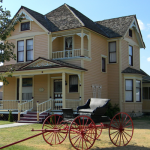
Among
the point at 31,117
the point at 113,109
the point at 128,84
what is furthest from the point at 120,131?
the point at 128,84

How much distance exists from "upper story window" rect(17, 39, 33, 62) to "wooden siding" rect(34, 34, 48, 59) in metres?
0.61

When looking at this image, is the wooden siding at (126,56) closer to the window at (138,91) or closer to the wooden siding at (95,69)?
the wooden siding at (95,69)

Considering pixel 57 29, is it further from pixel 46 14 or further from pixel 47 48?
pixel 46 14

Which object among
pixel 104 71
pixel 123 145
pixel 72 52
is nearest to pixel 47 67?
pixel 72 52

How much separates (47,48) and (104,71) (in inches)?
224

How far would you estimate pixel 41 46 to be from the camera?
20688mm

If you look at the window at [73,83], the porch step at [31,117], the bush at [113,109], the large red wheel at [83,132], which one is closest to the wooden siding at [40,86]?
the window at [73,83]

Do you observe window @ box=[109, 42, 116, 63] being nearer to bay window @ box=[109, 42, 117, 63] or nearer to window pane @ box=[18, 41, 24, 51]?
bay window @ box=[109, 42, 117, 63]

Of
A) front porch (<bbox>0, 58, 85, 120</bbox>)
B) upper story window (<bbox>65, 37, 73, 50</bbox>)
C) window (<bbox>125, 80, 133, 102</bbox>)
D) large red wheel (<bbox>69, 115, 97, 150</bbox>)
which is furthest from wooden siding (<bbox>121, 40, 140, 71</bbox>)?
large red wheel (<bbox>69, 115, 97, 150</bbox>)

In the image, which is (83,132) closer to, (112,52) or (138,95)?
(112,52)

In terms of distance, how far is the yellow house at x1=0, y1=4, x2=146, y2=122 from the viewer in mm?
19141

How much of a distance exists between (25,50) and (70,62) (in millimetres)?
4520

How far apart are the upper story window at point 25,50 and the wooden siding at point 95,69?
5174 mm

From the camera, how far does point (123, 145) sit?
9664mm
